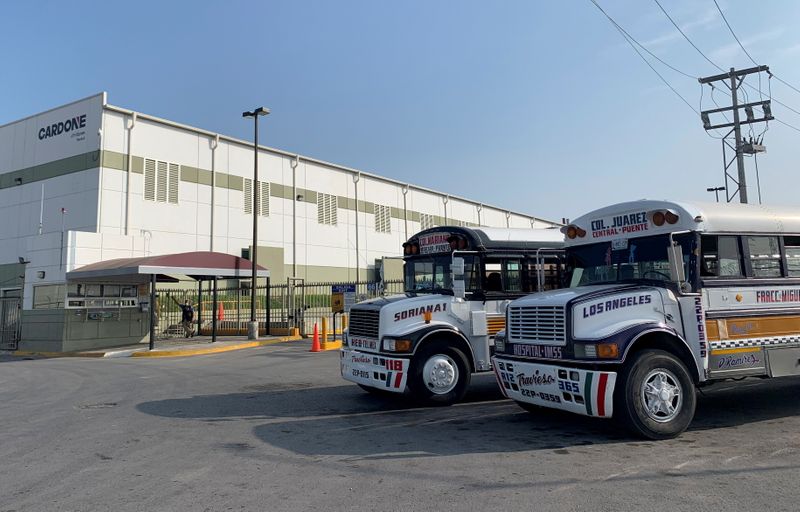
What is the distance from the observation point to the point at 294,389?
1062 centimetres

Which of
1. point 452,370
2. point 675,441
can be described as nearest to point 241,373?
point 452,370

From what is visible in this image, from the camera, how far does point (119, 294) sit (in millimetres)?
23266

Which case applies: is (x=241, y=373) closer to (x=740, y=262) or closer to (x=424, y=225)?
(x=740, y=262)

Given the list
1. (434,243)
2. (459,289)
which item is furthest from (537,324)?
(434,243)

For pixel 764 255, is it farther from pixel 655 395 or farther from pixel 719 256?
pixel 655 395

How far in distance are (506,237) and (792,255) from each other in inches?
156

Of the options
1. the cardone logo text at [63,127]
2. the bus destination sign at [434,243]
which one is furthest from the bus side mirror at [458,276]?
the cardone logo text at [63,127]

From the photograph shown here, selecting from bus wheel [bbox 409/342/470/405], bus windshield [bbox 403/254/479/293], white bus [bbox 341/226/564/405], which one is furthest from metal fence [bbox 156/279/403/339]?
bus wheel [bbox 409/342/470/405]

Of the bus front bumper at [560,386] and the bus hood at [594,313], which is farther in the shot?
the bus hood at [594,313]

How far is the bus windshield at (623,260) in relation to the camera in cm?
671

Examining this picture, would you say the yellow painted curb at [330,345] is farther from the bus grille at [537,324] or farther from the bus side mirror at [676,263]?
the bus side mirror at [676,263]

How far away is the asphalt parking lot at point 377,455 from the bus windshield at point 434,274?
190 cm

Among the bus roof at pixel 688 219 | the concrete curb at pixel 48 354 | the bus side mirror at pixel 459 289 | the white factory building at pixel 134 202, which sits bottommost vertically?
the concrete curb at pixel 48 354

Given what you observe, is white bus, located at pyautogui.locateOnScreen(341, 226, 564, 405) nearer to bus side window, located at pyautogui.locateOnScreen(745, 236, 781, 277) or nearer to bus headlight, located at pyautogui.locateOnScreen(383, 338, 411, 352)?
bus headlight, located at pyautogui.locateOnScreen(383, 338, 411, 352)
